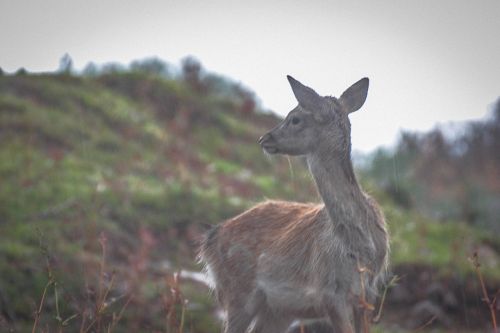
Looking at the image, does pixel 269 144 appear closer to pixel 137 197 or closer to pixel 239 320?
pixel 239 320

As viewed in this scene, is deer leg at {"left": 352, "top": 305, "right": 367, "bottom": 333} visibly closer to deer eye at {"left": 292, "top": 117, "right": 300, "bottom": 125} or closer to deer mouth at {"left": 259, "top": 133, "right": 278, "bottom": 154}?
deer mouth at {"left": 259, "top": 133, "right": 278, "bottom": 154}

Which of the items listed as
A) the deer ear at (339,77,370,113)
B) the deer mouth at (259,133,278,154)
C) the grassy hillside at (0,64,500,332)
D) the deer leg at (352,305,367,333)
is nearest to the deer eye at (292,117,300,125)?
the deer mouth at (259,133,278,154)

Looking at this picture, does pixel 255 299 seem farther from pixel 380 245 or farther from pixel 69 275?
pixel 69 275

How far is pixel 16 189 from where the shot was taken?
1148 cm

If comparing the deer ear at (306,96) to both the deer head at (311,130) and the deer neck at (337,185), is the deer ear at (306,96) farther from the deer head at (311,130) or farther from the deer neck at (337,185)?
the deer neck at (337,185)

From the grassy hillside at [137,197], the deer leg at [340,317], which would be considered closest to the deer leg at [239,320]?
the deer leg at [340,317]

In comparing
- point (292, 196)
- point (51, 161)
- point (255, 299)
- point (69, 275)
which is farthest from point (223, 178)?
point (255, 299)

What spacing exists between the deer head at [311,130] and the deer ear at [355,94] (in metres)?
0.09

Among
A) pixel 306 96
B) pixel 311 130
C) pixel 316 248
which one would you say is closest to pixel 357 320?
pixel 316 248

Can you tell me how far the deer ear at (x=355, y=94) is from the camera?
541cm

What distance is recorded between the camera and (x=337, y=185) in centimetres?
528

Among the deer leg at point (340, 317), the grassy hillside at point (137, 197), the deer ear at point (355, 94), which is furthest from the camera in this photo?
the grassy hillside at point (137, 197)

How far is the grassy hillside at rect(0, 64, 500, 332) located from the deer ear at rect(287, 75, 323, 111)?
1.15 metres

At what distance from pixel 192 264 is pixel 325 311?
237 inches
